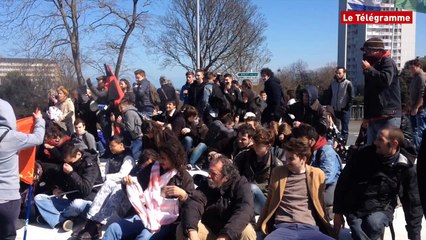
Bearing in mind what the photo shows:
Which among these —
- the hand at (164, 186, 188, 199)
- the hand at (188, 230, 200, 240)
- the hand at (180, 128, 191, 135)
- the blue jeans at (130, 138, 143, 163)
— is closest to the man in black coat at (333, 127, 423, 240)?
the hand at (188, 230, 200, 240)

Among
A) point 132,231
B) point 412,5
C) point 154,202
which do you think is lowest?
point 132,231

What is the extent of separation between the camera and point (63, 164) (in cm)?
593

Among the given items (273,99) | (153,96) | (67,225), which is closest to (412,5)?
(273,99)

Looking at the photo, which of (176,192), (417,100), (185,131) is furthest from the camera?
(185,131)

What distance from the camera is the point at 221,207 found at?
15.2 feet

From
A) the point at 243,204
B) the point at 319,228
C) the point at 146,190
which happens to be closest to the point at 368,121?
the point at 319,228

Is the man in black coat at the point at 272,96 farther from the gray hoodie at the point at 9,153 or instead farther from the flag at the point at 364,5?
the gray hoodie at the point at 9,153

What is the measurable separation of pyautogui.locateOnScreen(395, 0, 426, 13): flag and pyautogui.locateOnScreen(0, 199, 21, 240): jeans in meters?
11.9

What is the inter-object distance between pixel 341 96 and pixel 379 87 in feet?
12.0

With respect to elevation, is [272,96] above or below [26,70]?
below

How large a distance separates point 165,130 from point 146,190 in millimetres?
1105

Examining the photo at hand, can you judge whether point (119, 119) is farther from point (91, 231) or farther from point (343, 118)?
point (91, 231)

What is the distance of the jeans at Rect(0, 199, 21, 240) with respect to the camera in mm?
4387

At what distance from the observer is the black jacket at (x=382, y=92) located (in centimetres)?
532
